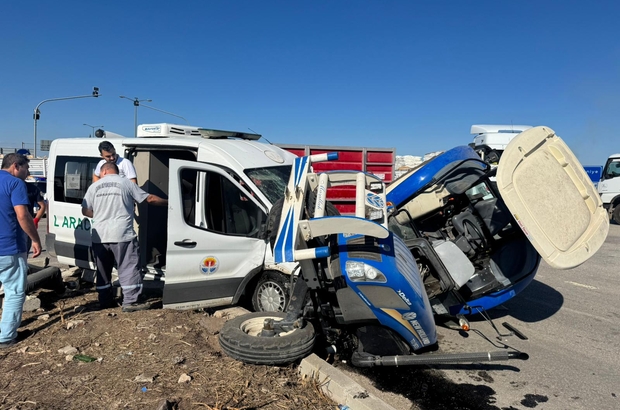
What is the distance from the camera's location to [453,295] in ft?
16.3

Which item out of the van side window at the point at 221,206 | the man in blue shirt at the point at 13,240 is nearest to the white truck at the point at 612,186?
the van side window at the point at 221,206

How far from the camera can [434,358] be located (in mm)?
3346

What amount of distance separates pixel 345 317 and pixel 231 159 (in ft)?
8.28

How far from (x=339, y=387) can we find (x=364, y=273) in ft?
2.92

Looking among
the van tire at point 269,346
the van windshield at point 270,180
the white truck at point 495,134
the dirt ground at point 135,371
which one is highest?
the white truck at point 495,134

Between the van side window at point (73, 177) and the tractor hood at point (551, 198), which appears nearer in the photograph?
the tractor hood at point (551, 198)

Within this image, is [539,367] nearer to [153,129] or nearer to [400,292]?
[400,292]

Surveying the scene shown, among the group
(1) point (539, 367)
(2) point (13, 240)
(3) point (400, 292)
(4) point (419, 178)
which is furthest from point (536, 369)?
(2) point (13, 240)

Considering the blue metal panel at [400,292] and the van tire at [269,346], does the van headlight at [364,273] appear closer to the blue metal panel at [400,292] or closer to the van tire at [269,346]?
the blue metal panel at [400,292]

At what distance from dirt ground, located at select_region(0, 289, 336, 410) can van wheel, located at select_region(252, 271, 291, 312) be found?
55cm

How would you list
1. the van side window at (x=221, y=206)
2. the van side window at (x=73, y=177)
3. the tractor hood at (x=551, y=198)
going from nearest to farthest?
the tractor hood at (x=551, y=198)
the van side window at (x=221, y=206)
the van side window at (x=73, y=177)

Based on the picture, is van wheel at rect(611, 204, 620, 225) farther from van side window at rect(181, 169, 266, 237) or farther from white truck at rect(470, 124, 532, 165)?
van side window at rect(181, 169, 266, 237)

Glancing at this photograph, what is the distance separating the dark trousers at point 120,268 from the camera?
4.89 meters

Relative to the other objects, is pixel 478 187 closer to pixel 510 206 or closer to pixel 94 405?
pixel 510 206
